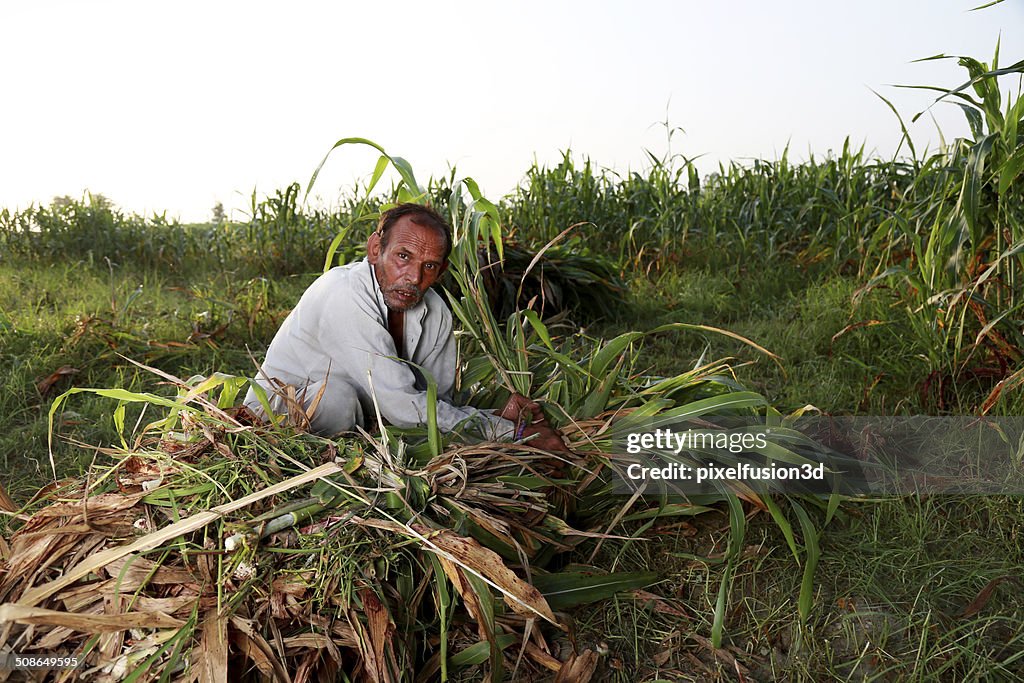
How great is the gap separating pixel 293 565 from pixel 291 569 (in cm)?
2

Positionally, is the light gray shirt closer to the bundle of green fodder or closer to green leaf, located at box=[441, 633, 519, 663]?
the bundle of green fodder

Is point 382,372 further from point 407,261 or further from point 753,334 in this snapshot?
point 753,334

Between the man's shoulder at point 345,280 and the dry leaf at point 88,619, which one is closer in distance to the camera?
the dry leaf at point 88,619

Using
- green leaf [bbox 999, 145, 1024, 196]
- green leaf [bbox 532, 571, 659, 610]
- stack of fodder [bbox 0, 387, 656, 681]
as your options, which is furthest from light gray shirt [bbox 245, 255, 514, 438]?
green leaf [bbox 999, 145, 1024, 196]

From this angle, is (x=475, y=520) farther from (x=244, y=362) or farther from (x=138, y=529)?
(x=244, y=362)

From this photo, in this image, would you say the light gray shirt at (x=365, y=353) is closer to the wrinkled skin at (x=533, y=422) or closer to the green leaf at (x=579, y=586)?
the wrinkled skin at (x=533, y=422)

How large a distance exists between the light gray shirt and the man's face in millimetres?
60

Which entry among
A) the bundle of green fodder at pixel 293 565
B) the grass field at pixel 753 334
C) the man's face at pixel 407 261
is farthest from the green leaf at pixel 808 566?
the man's face at pixel 407 261

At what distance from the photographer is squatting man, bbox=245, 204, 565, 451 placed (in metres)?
1.90

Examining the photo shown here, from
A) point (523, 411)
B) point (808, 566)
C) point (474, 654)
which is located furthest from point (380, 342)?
point (808, 566)

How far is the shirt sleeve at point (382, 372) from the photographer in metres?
1.90

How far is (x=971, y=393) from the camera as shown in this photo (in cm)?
250

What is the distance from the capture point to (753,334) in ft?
11.8

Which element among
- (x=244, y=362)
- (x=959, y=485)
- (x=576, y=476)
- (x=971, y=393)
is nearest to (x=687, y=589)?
(x=576, y=476)
